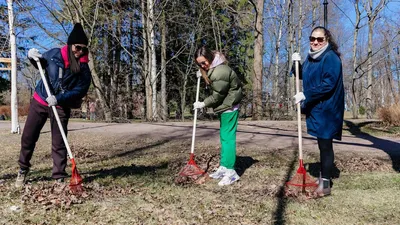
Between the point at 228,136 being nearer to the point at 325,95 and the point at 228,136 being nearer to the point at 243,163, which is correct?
the point at 325,95

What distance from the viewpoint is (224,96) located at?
15.1ft

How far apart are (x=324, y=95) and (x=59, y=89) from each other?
292cm

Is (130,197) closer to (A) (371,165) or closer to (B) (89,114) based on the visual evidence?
(A) (371,165)

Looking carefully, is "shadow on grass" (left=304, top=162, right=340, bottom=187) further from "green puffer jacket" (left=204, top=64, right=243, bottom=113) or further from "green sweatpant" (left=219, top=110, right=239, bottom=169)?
"green puffer jacket" (left=204, top=64, right=243, bottom=113)

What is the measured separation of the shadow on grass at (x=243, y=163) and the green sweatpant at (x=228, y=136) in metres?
0.57

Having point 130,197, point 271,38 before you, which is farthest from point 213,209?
point 271,38

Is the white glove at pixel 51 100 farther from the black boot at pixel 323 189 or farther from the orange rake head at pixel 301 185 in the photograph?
the black boot at pixel 323 189

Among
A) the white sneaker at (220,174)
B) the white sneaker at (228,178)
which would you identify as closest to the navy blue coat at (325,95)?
the white sneaker at (228,178)

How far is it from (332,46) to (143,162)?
11.5 feet

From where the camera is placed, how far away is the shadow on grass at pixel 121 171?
A: 16.4ft

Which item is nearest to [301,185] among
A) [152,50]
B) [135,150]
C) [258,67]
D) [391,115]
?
[135,150]

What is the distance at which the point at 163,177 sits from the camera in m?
5.01

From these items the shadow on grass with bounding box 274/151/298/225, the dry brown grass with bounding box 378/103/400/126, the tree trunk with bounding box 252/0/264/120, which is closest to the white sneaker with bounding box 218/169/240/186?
the shadow on grass with bounding box 274/151/298/225

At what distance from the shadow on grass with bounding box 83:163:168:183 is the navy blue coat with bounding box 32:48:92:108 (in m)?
1.18
